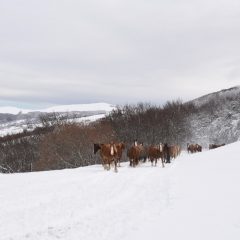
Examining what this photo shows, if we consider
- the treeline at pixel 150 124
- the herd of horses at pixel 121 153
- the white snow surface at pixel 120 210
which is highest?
the treeline at pixel 150 124

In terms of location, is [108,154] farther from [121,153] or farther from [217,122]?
[217,122]

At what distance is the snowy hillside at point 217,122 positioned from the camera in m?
115

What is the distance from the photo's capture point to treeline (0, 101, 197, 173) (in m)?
72.6

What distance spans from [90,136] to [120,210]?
6135cm

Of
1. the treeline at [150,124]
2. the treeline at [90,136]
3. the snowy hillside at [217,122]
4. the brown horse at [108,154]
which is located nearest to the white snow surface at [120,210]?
the brown horse at [108,154]

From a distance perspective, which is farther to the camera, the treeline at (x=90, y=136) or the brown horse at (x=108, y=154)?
the treeline at (x=90, y=136)

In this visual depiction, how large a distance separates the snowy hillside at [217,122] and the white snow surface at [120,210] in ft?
312

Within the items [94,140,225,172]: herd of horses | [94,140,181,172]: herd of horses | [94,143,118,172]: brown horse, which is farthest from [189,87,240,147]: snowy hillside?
[94,143,118,172]: brown horse

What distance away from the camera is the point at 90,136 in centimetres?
7350

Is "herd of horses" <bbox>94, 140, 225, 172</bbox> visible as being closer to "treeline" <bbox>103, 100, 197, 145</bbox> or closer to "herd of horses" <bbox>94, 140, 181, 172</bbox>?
"herd of horses" <bbox>94, 140, 181, 172</bbox>

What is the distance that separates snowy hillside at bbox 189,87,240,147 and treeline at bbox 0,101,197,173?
409 cm

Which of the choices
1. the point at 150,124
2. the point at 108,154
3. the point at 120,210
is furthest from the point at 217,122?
the point at 120,210

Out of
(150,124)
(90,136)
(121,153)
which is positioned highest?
(150,124)

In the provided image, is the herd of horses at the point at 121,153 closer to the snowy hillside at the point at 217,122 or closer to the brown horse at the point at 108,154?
the brown horse at the point at 108,154
